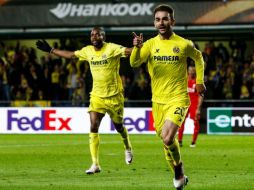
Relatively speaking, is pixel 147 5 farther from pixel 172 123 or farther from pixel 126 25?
pixel 172 123

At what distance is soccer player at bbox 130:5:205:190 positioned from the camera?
1148 centimetres

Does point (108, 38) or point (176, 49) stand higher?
point (108, 38)

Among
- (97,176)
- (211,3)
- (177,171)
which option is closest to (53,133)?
(211,3)

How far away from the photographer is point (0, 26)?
1329 inches

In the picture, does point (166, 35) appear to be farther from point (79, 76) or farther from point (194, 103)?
point (79, 76)

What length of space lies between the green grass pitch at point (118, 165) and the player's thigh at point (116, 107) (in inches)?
36.4

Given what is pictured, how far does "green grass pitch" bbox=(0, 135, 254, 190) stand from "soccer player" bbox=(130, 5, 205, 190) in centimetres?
97

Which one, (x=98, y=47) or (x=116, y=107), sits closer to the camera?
(x=98, y=47)

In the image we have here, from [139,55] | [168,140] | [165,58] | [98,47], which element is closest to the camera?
[168,140]

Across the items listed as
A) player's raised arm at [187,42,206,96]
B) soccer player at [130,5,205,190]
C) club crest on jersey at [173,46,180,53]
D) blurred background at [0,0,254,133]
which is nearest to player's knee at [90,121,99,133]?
soccer player at [130,5,205,190]

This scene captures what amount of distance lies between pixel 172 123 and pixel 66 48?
23953mm

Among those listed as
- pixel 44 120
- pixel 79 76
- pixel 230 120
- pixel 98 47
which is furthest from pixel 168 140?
pixel 79 76

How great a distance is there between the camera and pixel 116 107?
16.2 m

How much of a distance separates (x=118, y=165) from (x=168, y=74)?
5020 millimetres
